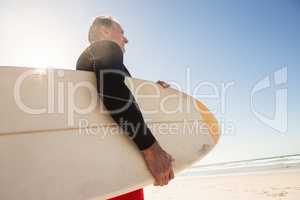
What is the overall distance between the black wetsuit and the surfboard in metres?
0.13

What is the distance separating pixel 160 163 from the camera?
1396 mm

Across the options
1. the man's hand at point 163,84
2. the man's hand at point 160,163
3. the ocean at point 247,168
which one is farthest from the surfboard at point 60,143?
the ocean at point 247,168

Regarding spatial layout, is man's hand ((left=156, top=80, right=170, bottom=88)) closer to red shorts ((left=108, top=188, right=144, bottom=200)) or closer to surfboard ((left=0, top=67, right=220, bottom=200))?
surfboard ((left=0, top=67, right=220, bottom=200))

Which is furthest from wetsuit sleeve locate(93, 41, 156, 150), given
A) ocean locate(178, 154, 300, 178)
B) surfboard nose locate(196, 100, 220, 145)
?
ocean locate(178, 154, 300, 178)

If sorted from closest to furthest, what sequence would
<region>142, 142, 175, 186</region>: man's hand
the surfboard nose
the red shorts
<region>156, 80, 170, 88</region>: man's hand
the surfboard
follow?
the surfboard < <region>142, 142, 175, 186</region>: man's hand < the red shorts < <region>156, 80, 170, 88</region>: man's hand < the surfboard nose

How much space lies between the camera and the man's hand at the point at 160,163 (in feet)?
4.54

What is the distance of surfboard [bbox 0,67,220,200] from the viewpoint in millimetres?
1268

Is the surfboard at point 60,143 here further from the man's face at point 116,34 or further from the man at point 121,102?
the man's face at point 116,34

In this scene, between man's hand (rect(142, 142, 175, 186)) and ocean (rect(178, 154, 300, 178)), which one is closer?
man's hand (rect(142, 142, 175, 186))

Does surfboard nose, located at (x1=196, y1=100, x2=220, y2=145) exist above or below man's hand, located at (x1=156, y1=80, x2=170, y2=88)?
below

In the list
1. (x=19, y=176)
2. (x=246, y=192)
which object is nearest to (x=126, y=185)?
(x=19, y=176)

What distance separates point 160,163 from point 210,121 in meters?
1.16

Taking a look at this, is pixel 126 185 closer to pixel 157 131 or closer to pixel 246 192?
pixel 157 131

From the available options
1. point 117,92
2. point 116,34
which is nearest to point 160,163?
point 117,92
